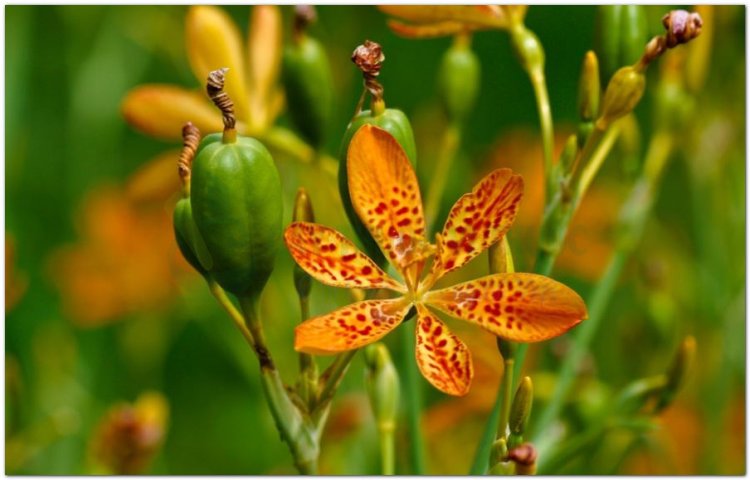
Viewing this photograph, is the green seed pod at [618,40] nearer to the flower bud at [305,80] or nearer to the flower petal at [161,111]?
the flower bud at [305,80]

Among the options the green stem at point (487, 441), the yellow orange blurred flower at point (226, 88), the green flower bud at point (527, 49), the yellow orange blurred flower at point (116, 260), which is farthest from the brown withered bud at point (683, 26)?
the yellow orange blurred flower at point (116, 260)

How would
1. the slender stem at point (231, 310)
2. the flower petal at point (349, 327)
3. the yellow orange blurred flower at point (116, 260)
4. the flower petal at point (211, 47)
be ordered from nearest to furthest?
1. the flower petal at point (349, 327)
2. the slender stem at point (231, 310)
3. the flower petal at point (211, 47)
4. the yellow orange blurred flower at point (116, 260)

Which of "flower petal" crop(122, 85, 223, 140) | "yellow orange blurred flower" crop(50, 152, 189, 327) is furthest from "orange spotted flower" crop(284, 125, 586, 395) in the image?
"yellow orange blurred flower" crop(50, 152, 189, 327)

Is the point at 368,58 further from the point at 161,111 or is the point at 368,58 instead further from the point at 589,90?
the point at 161,111

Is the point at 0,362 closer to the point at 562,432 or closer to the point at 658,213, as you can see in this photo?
the point at 562,432

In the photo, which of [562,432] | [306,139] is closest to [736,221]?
[562,432]

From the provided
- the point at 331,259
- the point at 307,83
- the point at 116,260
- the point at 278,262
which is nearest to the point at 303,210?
the point at 331,259
